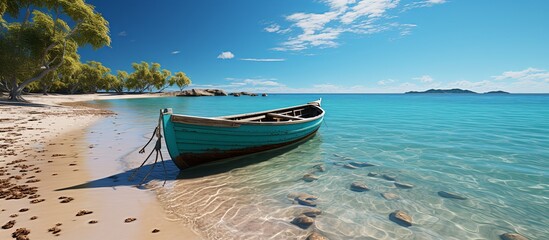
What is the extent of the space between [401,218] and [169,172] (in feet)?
22.4

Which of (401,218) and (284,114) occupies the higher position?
(284,114)

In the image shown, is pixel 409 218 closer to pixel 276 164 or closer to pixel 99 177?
pixel 276 164

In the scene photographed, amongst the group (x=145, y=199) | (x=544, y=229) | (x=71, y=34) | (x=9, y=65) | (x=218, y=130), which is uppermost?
(x=71, y=34)

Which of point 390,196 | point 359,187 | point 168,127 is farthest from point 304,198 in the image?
point 168,127

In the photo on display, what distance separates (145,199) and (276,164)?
465 cm

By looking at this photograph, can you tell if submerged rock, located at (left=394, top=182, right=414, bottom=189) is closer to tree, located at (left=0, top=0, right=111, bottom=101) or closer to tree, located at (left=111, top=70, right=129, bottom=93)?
tree, located at (left=0, top=0, right=111, bottom=101)

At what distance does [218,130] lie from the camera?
7988 mm

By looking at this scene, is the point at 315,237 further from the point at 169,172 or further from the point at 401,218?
the point at 169,172

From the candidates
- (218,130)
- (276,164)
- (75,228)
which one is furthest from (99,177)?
(276,164)

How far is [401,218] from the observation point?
5.41 meters

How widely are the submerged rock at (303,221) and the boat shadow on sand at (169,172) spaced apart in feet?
12.4

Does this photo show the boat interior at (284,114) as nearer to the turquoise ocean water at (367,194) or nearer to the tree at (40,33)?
the turquoise ocean water at (367,194)

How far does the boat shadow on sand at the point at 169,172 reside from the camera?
6879 millimetres

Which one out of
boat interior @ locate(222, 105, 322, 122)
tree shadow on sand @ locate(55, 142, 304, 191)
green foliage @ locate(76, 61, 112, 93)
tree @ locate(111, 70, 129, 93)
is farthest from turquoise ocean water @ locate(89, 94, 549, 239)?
tree @ locate(111, 70, 129, 93)
